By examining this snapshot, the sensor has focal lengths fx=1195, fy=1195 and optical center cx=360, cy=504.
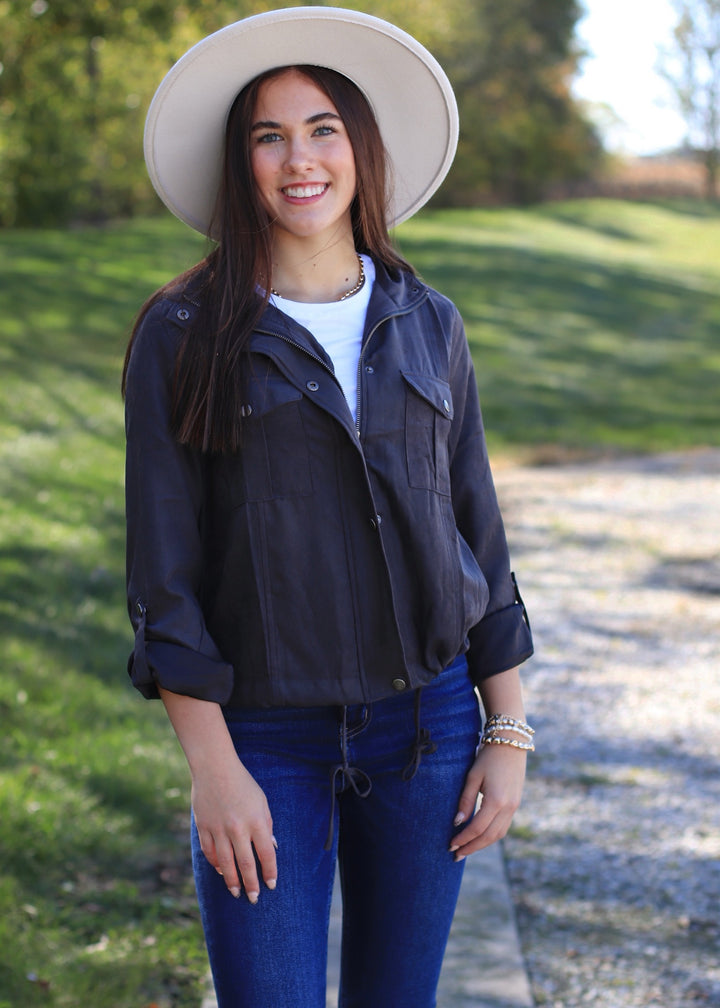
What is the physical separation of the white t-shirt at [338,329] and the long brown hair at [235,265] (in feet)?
0.25

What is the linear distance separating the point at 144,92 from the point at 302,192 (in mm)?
25797

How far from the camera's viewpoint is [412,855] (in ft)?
6.21

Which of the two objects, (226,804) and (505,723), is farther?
(505,723)

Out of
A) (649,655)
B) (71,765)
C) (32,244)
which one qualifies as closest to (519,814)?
(71,765)

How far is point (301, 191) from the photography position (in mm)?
1921

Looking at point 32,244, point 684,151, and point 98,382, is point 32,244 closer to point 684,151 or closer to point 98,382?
point 98,382

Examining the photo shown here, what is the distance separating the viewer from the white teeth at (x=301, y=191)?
1916 mm

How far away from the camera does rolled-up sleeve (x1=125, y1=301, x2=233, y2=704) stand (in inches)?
67.9

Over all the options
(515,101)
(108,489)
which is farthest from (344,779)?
(515,101)

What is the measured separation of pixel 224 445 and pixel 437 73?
0.76m

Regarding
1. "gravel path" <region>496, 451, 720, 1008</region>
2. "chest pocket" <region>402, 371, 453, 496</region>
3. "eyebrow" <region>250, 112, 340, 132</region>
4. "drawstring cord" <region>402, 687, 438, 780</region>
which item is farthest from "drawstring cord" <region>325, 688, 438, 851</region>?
"gravel path" <region>496, 451, 720, 1008</region>

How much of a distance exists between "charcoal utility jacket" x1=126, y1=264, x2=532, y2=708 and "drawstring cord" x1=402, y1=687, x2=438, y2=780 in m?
0.05

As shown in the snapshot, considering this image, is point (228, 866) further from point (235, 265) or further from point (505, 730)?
point (235, 265)

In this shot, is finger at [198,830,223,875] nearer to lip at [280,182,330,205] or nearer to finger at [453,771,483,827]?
finger at [453,771,483,827]
